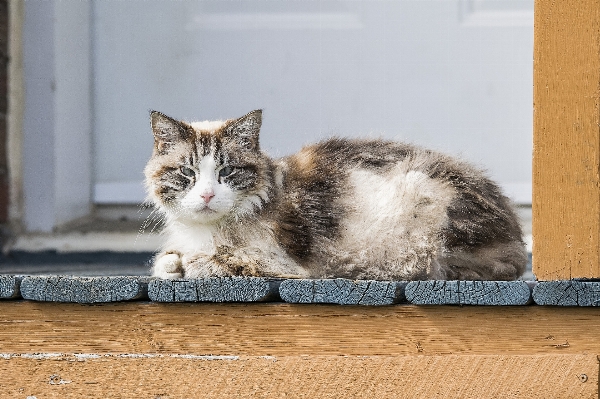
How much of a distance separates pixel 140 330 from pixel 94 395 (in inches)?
6.8

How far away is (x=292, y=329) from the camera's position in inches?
69.5

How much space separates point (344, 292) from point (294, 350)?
172mm

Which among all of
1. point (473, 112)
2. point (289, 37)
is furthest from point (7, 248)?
point (473, 112)

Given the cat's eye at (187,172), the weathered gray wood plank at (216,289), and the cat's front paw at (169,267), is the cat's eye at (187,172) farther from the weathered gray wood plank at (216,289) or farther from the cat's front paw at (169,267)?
the weathered gray wood plank at (216,289)

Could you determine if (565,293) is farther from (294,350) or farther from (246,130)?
(246,130)

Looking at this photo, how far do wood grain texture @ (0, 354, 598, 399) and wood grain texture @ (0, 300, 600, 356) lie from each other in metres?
0.02

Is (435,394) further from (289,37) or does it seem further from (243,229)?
(289,37)

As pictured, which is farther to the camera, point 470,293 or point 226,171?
point 226,171

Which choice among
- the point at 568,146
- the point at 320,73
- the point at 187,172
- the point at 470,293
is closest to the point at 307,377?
the point at 470,293

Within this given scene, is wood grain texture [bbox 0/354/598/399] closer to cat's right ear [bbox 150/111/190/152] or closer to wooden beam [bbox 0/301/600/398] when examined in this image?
wooden beam [bbox 0/301/600/398]

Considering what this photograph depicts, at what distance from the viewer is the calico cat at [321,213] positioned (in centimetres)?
198

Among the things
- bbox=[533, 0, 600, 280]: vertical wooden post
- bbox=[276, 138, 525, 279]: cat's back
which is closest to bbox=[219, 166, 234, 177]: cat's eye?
bbox=[276, 138, 525, 279]: cat's back

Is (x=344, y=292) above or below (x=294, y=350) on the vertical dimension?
above

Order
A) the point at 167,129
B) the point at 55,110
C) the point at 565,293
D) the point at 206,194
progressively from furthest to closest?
the point at 55,110 < the point at 167,129 < the point at 206,194 < the point at 565,293
